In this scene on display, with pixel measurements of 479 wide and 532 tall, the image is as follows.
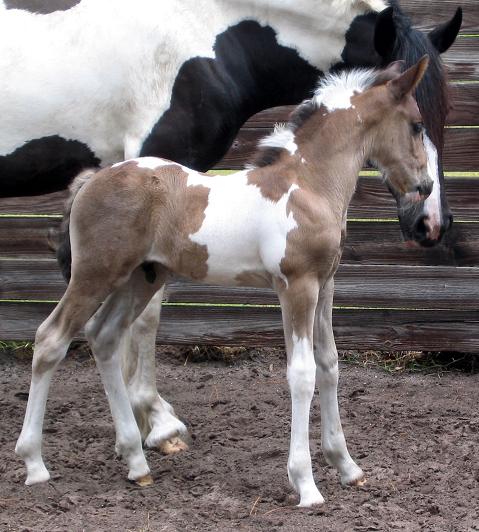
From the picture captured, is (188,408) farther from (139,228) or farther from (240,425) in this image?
(139,228)

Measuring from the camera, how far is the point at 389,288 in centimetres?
540

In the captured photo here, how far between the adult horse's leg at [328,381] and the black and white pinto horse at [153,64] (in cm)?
87

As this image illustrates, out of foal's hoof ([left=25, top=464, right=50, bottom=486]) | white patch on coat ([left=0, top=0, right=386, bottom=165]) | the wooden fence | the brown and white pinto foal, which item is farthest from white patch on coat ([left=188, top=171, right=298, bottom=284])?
the wooden fence

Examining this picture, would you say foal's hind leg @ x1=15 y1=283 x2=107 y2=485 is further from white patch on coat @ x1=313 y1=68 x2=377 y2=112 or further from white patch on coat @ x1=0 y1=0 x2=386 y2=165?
white patch on coat @ x1=313 y1=68 x2=377 y2=112

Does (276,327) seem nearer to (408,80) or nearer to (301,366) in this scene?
(301,366)

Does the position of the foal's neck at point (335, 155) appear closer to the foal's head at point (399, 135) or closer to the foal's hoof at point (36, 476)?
the foal's head at point (399, 135)

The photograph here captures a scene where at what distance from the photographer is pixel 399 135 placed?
3.35 meters

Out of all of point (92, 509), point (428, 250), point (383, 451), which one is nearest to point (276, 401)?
point (383, 451)

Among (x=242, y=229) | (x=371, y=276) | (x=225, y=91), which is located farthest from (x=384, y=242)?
(x=242, y=229)

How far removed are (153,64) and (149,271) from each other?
0.92 metres

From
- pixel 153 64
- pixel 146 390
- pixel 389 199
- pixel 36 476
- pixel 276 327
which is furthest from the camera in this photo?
pixel 276 327

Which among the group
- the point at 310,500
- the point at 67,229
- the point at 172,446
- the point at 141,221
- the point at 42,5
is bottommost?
the point at 172,446

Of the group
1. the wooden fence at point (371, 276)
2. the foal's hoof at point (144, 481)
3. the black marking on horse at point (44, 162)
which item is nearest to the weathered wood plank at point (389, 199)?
the wooden fence at point (371, 276)

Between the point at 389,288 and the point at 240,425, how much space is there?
1.41m
